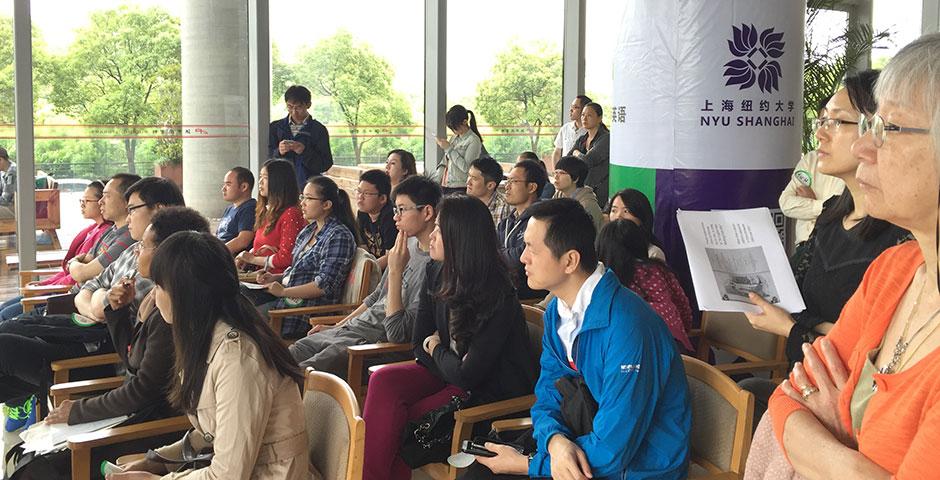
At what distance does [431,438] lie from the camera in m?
2.83

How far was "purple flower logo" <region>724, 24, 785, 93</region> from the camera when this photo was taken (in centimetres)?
430

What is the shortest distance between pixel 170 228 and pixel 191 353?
1.22m

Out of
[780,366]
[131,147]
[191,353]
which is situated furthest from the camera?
[131,147]

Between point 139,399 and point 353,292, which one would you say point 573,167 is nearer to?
point 353,292

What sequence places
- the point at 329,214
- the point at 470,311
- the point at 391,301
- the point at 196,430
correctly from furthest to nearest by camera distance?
the point at 329,214 < the point at 391,301 < the point at 470,311 < the point at 196,430

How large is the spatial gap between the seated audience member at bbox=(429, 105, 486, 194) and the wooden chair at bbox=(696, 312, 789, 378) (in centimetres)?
347

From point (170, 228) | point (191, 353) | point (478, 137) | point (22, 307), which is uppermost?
point (478, 137)

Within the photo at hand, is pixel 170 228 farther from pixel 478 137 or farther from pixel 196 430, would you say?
pixel 478 137

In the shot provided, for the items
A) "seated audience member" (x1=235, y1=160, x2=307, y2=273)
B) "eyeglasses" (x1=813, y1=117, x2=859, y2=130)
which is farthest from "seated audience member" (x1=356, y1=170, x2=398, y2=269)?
"eyeglasses" (x1=813, y1=117, x2=859, y2=130)

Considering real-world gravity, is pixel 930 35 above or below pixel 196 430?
above

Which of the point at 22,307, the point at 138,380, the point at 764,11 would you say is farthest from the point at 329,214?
the point at 764,11

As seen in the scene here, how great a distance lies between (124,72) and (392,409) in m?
4.36

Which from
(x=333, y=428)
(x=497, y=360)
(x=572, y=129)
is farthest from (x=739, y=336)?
(x=572, y=129)

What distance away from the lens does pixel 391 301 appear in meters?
3.65
